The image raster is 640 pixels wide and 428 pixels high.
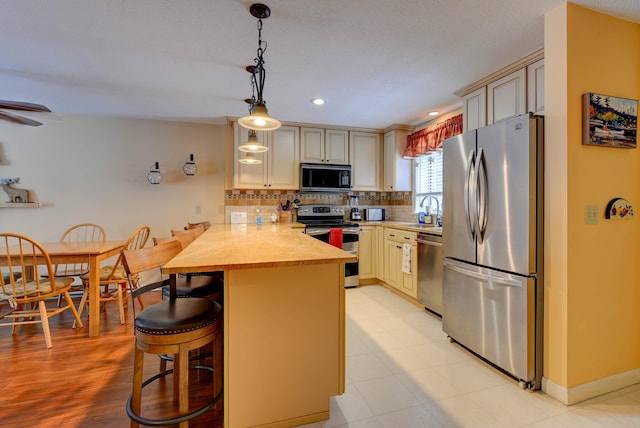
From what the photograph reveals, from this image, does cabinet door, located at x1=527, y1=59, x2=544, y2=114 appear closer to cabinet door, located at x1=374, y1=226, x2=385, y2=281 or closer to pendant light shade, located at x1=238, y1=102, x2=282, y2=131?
pendant light shade, located at x1=238, y1=102, x2=282, y2=131

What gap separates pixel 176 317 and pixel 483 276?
1998 mm

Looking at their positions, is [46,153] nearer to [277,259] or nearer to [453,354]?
[277,259]

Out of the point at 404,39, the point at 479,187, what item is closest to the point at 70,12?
the point at 404,39

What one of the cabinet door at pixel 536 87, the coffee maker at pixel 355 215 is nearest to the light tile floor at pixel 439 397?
the cabinet door at pixel 536 87

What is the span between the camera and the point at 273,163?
4.17m

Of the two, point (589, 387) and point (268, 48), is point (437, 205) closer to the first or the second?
point (589, 387)

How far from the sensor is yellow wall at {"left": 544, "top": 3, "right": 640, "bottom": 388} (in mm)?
A: 1740

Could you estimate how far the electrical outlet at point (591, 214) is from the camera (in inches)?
69.8

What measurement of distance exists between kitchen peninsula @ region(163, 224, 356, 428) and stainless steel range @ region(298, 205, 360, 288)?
7.39 feet

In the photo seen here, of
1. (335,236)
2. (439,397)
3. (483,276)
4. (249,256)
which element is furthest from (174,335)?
(335,236)

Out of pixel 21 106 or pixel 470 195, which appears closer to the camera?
pixel 470 195

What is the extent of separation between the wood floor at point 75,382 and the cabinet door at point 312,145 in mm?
2951

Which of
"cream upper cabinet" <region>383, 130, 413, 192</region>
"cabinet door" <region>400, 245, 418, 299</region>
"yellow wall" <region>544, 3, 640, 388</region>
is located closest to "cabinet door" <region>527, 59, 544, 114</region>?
"yellow wall" <region>544, 3, 640, 388</region>

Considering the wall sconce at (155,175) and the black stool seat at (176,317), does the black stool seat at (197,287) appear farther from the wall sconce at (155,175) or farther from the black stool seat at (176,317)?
the wall sconce at (155,175)
